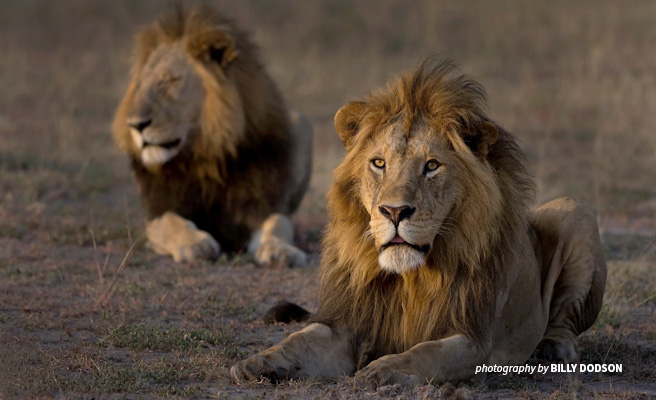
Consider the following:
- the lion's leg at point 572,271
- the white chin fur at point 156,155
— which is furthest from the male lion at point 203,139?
the lion's leg at point 572,271

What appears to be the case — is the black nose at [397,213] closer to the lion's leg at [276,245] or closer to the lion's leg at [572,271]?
the lion's leg at [572,271]

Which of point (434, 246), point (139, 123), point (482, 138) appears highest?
point (482, 138)

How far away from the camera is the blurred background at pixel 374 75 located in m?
11.0

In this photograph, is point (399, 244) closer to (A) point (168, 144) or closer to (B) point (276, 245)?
(B) point (276, 245)

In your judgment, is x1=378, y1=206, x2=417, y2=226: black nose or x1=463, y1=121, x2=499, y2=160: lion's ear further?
x1=463, y1=121, x2=499, y2=160: lion's ear

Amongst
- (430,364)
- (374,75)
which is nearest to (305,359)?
(430,364)

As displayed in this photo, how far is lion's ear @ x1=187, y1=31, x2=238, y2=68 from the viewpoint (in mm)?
7977

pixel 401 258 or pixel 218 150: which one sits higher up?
pixel 401 258

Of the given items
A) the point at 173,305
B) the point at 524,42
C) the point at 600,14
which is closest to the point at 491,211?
the point at 173,305

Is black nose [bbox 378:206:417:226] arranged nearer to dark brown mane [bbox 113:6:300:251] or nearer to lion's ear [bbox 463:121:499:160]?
lion's ear [bbox 463:121:499:160]

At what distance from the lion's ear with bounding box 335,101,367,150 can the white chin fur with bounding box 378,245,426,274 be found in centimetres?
74

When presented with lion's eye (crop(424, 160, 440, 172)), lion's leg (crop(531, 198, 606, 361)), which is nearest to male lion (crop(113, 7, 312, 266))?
lion's leg (crop(531, 198, 606, 361))

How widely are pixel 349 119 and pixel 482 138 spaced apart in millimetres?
630

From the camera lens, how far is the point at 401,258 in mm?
4113
